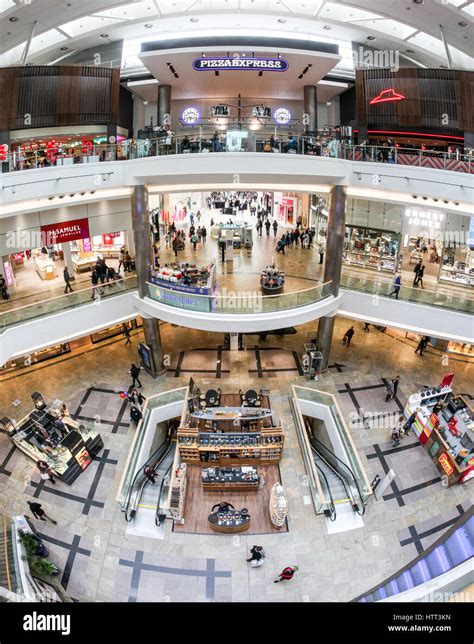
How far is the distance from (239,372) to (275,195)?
1696 centimetres

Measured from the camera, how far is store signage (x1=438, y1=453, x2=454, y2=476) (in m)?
13.0

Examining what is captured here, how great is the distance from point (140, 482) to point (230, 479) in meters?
3.15

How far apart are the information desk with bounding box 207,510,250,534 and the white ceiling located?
19287 mm

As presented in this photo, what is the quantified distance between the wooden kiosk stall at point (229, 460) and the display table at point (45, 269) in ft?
30.6

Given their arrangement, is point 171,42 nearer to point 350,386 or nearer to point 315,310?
point 315,310

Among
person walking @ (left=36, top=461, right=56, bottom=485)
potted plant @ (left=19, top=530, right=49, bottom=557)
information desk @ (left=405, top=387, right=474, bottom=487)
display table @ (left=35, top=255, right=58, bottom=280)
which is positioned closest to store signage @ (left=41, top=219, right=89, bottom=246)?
display table @ (left=35, top=255, right=58, bottom=280)

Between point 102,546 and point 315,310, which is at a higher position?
point 315,310

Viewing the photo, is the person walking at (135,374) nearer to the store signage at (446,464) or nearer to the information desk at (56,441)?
the information desk at (56,441)

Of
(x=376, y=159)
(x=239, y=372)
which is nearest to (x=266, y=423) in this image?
(x=239, y=372)

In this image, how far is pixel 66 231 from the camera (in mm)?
17766

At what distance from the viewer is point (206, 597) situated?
34.1 feet

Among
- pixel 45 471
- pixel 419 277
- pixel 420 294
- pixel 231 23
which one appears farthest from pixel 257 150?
pixel 45 471

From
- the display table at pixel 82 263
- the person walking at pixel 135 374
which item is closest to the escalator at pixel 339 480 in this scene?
the person walking at pixel 135 374

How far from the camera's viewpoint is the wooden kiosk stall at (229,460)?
12.1 m
